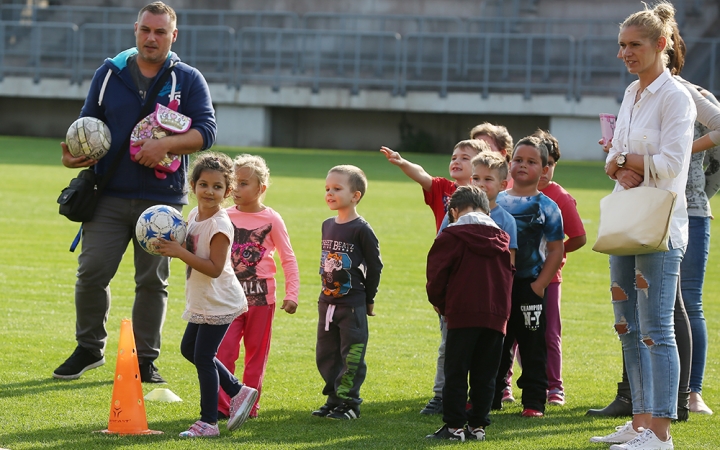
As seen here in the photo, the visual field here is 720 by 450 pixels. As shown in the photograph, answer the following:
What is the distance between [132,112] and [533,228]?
2.51 meters

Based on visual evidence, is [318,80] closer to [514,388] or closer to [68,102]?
[68,102]

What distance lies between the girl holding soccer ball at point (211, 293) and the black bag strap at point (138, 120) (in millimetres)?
1150

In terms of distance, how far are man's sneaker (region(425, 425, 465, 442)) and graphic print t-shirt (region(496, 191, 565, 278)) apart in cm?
113

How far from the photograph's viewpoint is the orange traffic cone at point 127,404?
5254 mm

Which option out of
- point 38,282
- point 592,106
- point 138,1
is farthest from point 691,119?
point 138,1

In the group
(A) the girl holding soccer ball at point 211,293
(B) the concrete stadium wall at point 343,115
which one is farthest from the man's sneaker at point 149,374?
(B) the concrete stadium wall at point 343,115

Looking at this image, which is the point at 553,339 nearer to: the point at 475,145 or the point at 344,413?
the point at 475,145

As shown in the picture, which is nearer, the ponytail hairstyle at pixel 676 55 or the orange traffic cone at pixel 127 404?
the orange traffic cone at pixel 127 404

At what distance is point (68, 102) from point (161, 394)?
35540 mm

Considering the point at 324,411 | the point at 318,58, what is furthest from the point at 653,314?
the point at 318,58

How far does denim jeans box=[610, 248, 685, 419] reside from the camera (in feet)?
16.9

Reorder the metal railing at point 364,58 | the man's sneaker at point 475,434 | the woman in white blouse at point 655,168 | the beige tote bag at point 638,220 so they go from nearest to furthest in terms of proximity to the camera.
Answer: the beige tote bag at point 638,220, the woman in white blouse at point 655,168, the man's sneaker at point 475,434, the metal railing at point 364,58

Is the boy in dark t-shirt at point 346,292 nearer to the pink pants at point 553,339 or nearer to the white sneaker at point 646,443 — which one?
the pink pants at point 553,339

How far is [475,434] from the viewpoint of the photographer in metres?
5.38
